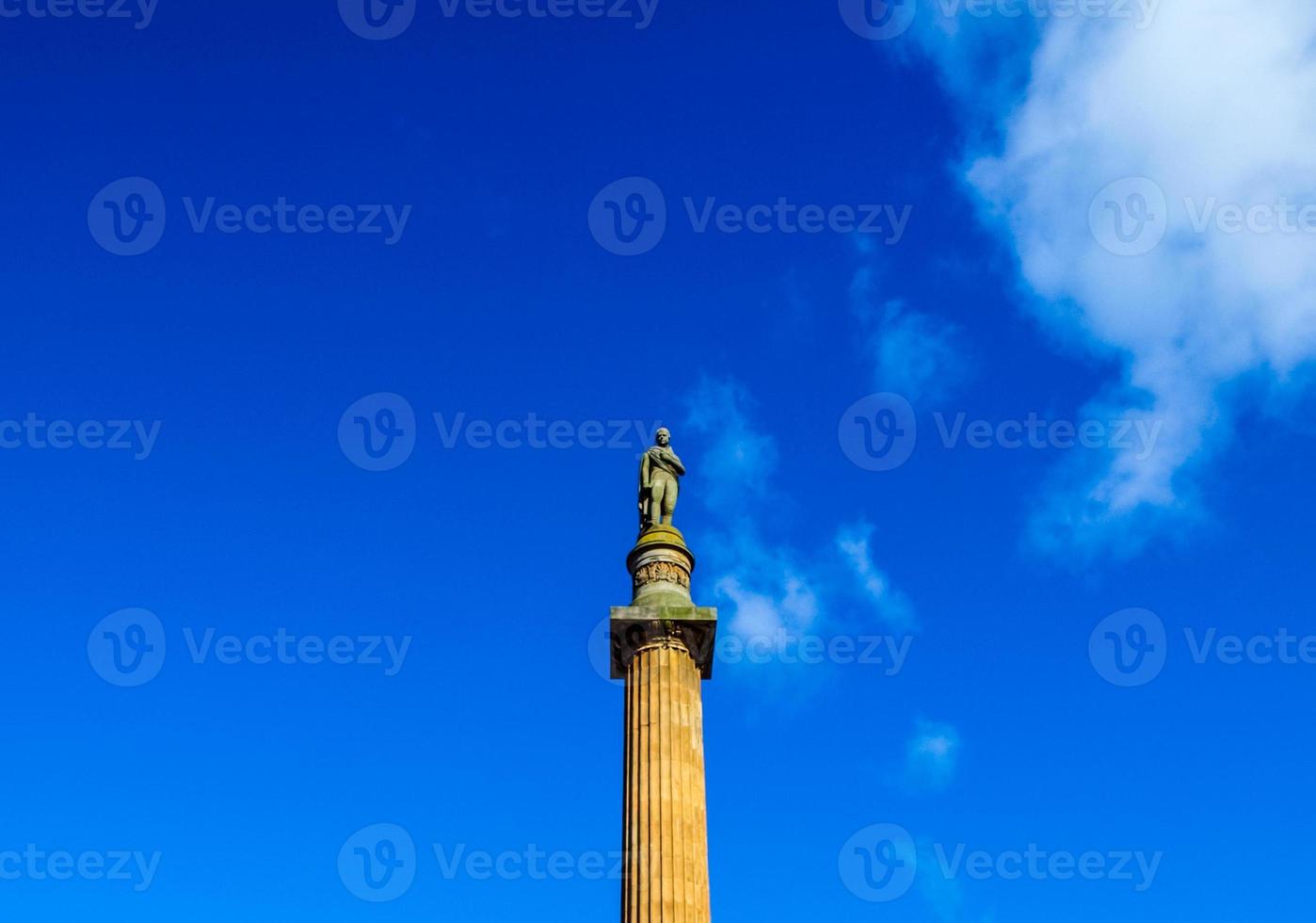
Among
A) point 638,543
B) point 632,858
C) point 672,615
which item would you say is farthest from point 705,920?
point 638,543

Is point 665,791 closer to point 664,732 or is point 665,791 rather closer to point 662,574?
point 664,732

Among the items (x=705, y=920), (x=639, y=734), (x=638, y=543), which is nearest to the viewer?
(x=705, y=920)

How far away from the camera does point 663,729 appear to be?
2041 cm

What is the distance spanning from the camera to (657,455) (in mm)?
24094

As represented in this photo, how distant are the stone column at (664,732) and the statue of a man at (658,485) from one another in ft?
1.80

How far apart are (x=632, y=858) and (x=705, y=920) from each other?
135cm

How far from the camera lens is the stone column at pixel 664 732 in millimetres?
18984

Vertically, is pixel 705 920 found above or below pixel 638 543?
below

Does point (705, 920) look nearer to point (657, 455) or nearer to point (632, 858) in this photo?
point (632, 858)

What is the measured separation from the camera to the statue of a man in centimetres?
2344

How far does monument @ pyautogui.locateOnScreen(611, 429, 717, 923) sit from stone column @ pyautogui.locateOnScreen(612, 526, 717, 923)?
0.01m

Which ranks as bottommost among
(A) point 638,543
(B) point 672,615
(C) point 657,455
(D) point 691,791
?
(D) point 691,791

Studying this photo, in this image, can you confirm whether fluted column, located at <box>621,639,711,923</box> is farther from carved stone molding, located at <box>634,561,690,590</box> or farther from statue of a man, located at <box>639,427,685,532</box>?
statue of a man, located at <box>639,427,685,532</box>

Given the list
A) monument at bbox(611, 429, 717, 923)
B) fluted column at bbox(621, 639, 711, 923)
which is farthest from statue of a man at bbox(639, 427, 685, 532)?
fluted column at bbox(621, 639, 711, 923)
